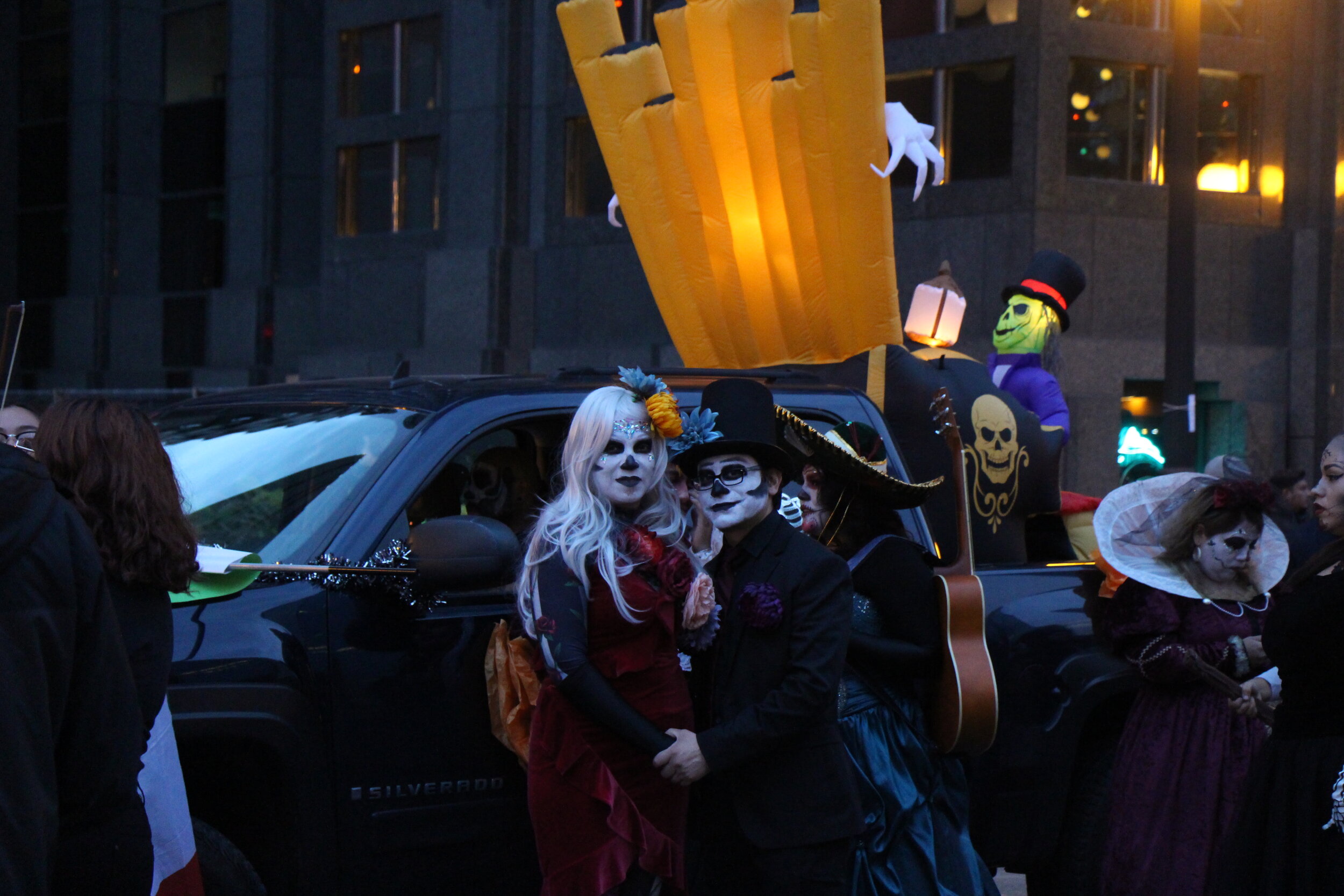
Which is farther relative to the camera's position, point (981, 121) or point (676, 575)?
point (981, 121)

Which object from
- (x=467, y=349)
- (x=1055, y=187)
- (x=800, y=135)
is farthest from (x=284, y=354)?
(x=800, y=135)

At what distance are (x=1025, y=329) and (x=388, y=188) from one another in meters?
19.8

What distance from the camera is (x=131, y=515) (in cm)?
293

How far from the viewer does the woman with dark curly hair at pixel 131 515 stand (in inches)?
114

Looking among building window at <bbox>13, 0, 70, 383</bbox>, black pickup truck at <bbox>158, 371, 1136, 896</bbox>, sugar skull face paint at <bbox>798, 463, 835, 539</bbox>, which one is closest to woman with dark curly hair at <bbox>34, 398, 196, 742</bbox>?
black pickup truck at <bbox>158, 371, 1136, 896</bbox>

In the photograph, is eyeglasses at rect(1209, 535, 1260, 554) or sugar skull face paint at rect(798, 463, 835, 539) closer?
sugar skull face paint at rect(798, 463, 835, 539)

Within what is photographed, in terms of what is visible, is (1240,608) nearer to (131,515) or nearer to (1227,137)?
(131,515)

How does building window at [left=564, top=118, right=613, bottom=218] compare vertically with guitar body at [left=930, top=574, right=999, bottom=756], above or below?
above

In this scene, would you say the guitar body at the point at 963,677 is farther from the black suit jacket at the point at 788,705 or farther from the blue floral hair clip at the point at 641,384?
the blue floral hair clip at the point at 641,384

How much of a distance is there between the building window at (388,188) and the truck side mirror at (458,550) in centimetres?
2148

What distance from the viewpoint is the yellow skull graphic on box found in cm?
544

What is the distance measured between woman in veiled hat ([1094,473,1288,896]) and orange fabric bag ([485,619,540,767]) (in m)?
2.09

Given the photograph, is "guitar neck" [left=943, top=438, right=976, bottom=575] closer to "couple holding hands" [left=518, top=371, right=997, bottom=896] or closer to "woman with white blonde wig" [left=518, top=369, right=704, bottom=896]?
"couple holding hands" [left=518, top=371, right=997, bottom=896]

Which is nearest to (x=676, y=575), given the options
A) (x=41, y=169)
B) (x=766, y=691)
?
(x=766, y=691)
